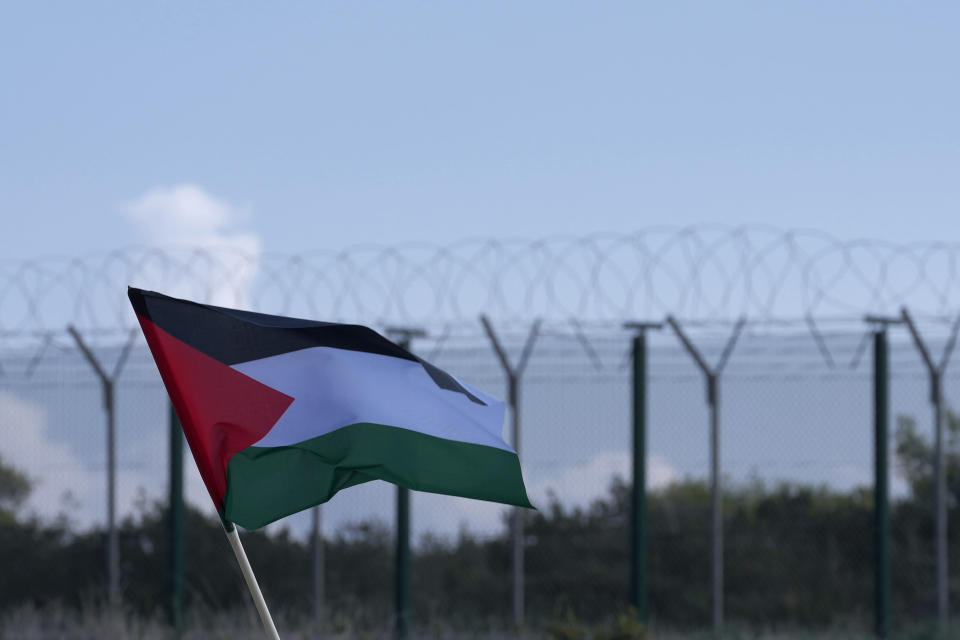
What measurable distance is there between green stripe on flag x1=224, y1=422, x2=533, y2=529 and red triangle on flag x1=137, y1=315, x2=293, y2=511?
0.26 feet

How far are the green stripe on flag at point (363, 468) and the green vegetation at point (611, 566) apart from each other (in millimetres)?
5313

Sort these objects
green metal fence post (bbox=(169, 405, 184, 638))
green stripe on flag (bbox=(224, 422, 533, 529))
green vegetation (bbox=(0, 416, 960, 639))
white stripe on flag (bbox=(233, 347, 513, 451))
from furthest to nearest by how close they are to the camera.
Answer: green vegetation (bbox=(0, 416, 960, 639)) → green metal fence post (bbox=(169, 405, 184, 638)) → white stripe on flag (bbox=(233, 347, 513, 451)) → green stripe on flag (bbox=(224, 422, 533, 529))

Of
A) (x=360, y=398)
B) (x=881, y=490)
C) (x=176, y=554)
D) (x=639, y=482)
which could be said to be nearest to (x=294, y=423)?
(x=360, y=398)

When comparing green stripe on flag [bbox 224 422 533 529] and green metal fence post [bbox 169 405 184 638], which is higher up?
green stripe on flag [bbox 224 422 533 529]

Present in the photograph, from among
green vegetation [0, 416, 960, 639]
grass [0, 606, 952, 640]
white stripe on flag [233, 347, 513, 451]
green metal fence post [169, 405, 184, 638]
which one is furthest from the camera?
green vegetation [0, 416, 960, 639]

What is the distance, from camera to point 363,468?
569 centimetres

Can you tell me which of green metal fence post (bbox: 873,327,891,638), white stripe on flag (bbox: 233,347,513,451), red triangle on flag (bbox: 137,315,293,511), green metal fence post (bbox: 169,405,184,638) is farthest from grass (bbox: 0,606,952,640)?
red triangle on flag (bbox: 137,315,293,511)

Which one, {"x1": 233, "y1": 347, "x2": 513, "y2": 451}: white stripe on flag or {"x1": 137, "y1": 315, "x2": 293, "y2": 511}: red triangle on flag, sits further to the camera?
{"x1": 233, "y1": 347, "x2": 513, "y2": 451}: white stripe on flag

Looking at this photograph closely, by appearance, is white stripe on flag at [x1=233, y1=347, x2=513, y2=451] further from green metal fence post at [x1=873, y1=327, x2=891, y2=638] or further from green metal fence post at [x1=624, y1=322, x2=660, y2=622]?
green metal fence post at [x1=873, y1=327, x2=891, y2=638]

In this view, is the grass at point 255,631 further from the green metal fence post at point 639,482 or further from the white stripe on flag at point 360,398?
the white stripe on flag at point 360,398

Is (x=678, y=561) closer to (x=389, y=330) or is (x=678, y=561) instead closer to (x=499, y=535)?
(x=499, y=535)

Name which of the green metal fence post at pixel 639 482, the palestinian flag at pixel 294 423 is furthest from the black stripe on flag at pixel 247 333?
the green metal fence post at pixel 639 482

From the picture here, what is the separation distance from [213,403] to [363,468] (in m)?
0.69

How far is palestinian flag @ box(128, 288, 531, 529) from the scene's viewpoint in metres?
5.66
